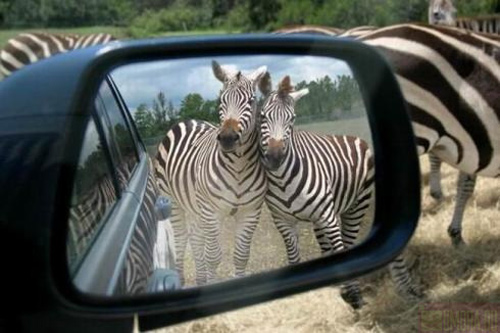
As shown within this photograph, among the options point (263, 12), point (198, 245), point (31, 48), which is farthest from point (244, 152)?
point (263, 12)

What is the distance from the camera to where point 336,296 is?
3777 millimetres

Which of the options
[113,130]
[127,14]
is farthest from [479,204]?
[127,14]

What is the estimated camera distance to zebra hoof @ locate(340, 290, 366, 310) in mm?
3660

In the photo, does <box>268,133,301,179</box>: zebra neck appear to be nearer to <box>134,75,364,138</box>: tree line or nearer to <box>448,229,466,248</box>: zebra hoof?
<box>134,75,364,138</box>: tree line

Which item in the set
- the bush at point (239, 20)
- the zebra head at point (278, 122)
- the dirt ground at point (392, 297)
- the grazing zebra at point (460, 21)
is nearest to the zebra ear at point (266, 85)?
the zebra head at point (278, 122)

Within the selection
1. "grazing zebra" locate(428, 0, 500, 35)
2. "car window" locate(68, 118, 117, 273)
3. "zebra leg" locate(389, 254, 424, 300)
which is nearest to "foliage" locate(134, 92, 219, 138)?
"car window" locate(68, 118, 117, 273)

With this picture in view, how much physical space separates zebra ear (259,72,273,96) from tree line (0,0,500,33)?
1640cm

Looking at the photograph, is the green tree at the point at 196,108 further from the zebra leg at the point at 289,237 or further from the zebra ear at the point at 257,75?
the zebra leg at the point at 289,237

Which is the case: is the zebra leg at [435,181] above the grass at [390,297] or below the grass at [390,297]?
below

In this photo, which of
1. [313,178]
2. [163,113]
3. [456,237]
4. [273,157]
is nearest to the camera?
[163,113]

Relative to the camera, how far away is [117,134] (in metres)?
1.68

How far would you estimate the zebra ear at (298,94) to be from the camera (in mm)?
2324

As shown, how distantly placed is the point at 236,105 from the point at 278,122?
44 cm

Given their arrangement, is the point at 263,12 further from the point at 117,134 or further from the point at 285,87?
the point at 117,134
